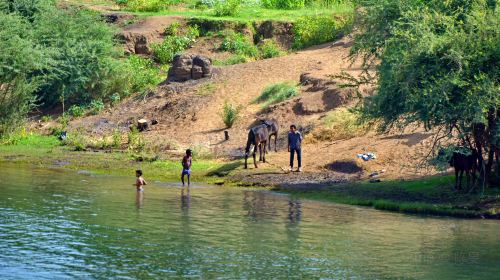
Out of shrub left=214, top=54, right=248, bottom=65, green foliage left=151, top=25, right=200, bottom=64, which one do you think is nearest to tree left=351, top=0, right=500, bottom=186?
shrub left=214, top=54, right=248, bottom=65

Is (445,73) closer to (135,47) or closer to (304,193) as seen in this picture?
(304,193)

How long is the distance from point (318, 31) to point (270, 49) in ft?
8.21

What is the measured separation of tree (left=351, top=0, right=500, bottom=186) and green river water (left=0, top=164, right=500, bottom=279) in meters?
2.84

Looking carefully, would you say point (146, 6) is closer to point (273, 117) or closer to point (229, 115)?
point (229, 115)

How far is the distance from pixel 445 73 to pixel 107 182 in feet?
36.5

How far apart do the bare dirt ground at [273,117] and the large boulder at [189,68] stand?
0.48 m

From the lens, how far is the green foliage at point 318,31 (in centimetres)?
4600

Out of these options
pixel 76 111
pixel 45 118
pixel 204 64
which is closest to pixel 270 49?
pixel 204 64

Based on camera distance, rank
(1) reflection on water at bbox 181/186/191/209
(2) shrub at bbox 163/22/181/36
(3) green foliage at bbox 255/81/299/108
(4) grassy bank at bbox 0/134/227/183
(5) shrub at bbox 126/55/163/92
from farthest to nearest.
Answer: (2) shrub at bbox 163/22/181/36 → (5) shrub at bbox 126/55/163/92 → (3) green foliage at bbox 255/81/299/108 → (4) grassy bank at bbox 0/134/227/183 → (1) reflection on water at bbox 181/186/191/209

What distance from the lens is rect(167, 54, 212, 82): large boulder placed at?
42.5 metres

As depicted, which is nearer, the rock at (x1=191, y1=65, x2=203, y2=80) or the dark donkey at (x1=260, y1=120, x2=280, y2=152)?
the dark donkey at (x1=260, y1=120, x2=280, y2=152)

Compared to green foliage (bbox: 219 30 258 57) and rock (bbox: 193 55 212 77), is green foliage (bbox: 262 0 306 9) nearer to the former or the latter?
green foliage (bbox: 219 30 258 57)

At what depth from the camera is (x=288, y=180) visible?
98.0 feet

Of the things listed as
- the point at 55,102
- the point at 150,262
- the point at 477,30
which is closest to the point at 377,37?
the point at 477,30
